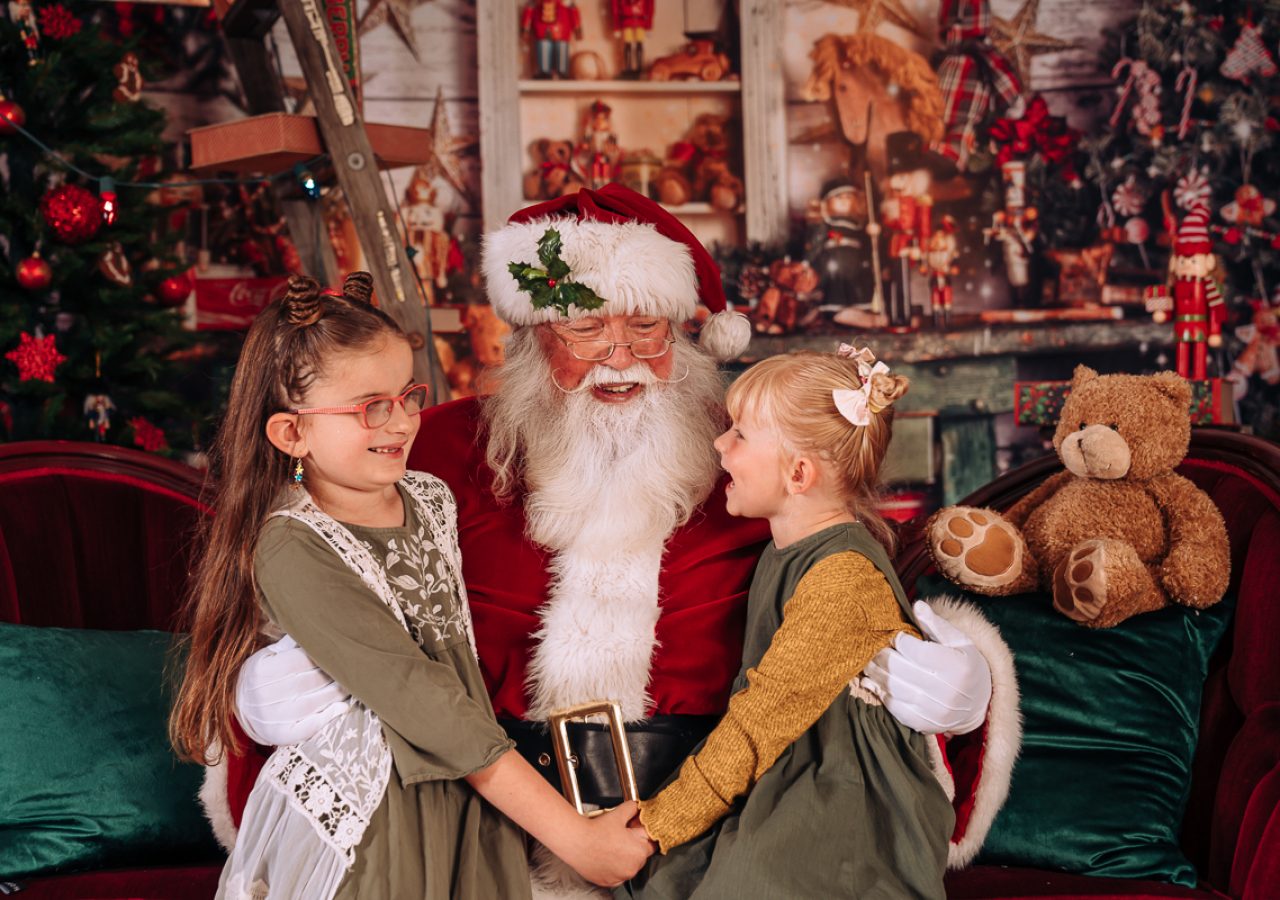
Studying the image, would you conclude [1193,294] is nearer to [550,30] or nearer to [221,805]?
[550,30]

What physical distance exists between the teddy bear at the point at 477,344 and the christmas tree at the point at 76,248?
3.97 ft

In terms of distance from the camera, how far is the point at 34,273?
3938 mm

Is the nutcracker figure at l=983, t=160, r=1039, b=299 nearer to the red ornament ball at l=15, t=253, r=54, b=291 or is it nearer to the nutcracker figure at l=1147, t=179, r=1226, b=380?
the nutcracker figure at l=1147, t=179, r=1226, b=380

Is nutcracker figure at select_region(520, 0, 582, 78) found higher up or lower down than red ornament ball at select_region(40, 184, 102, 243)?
higher up

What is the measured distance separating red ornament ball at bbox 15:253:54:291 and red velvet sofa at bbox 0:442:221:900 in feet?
4.51

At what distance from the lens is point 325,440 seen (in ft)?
6.47

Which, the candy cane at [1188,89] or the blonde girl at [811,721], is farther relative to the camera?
the candy cane at [1188,89]

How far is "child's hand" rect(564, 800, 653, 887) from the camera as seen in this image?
1945mm

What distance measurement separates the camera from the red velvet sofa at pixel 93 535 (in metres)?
2.75

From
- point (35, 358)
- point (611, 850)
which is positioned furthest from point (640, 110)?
point (611, 850)

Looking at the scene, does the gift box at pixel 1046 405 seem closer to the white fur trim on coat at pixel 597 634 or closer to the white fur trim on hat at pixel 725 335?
the white fur trim on hat at pixel 725 335

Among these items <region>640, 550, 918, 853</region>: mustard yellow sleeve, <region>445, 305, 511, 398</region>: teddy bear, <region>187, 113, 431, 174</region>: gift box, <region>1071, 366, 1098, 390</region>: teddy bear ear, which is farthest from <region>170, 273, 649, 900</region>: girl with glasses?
<region>445, 305, 511, 398</region>: teddy bear

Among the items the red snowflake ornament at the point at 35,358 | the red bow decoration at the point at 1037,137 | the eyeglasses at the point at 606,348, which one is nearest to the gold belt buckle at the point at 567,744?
the eyeglasses at the point at 606,348

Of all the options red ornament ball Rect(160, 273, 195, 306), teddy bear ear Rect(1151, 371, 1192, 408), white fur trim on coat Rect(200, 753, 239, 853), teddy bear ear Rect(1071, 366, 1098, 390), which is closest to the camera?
white fur trim on coat Rect(200, 753, 239, 853)
